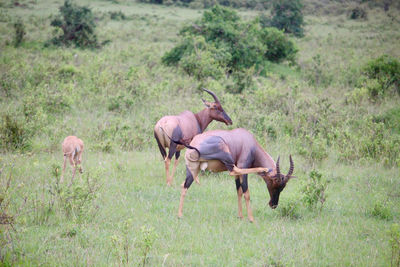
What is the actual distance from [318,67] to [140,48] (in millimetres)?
9125

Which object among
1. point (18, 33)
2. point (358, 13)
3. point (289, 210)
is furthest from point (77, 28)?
point (358, 13)

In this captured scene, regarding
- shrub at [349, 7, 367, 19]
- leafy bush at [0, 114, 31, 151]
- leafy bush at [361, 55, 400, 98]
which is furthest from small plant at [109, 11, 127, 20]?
leafy bush at [0, 114, 31, 151]

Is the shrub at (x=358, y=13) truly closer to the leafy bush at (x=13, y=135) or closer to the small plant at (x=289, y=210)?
the leafy bush at (x=13, y=135)

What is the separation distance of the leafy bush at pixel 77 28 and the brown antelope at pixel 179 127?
15.3 meters

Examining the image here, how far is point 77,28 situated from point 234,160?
18336 mm

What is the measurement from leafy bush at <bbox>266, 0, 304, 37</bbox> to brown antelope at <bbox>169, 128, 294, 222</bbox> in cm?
2324

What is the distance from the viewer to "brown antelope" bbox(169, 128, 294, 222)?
249 inches

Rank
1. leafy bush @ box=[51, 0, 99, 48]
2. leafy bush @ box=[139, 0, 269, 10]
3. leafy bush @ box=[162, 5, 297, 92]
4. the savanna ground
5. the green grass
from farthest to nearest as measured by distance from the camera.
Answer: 1. leafy bush @ box=[139, 0, 269, 10]
2. leafy bush @ box=[51, 0, 99, 48]
3. leafy bush @ box=[162, 5, 297, 92]
4. the savanna ground
5. the green grass

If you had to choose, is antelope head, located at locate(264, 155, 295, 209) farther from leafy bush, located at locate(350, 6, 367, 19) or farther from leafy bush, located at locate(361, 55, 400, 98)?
leafy bush, located at locate(350, 6, 367, 19)

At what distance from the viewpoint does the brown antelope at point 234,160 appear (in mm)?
6324

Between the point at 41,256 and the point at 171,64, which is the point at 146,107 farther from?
the point at 41,256

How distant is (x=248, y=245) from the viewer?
562 cm

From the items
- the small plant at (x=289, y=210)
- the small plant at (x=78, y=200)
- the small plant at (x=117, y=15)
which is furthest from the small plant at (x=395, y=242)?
the small plant at (x=117, y=15)

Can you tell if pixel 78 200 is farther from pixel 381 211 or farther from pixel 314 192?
pixel 381 211
